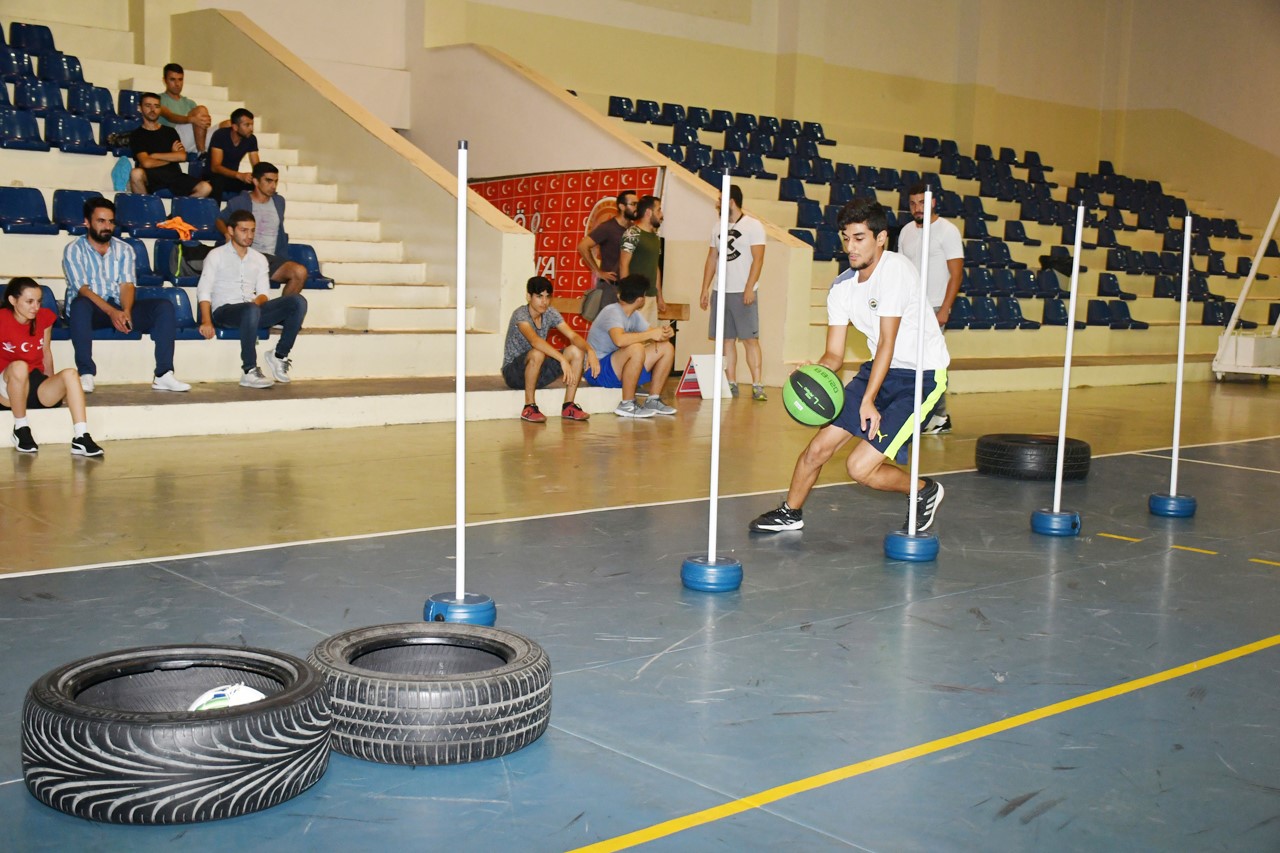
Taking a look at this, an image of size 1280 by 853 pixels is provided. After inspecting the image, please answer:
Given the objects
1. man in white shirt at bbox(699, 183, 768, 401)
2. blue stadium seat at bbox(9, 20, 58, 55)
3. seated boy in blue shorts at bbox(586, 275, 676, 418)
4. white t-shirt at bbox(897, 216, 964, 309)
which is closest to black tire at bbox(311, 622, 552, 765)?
white t-shirt at bbox(897, 216, 964, 309)

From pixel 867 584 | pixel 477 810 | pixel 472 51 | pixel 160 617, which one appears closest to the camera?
pixel 477 810

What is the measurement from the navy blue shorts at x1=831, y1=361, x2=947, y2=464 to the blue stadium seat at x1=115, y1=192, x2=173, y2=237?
7.41 meters

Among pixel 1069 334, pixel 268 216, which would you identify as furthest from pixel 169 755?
pixel 268 216

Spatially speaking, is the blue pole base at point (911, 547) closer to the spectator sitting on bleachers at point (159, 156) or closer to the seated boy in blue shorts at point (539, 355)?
the seated boy in blue shorts at point (539, 355)

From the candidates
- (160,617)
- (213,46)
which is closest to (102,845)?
(160,617)

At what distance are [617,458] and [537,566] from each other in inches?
129

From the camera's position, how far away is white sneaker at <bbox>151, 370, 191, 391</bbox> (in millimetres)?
9797

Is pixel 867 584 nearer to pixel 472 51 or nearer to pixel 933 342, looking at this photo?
pixel 933 342

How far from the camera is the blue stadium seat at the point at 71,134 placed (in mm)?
12539

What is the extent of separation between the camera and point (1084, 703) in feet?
13.5

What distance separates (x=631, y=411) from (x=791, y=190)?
24.6 feet

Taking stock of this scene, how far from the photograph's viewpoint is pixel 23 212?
36.7 ft

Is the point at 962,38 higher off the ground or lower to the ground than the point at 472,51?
higher

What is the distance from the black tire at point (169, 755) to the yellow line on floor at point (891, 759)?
0.72 m
